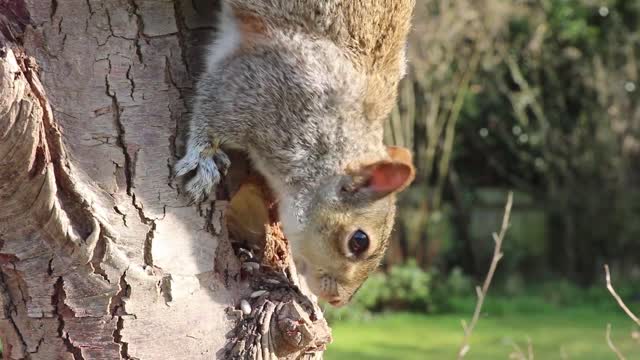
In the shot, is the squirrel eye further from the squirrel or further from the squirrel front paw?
the squirrel front paw

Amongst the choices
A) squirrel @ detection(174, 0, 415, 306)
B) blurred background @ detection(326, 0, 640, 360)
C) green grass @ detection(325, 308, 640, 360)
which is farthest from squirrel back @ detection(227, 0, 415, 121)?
blurred background @ detection(326, 0, 640, 360)

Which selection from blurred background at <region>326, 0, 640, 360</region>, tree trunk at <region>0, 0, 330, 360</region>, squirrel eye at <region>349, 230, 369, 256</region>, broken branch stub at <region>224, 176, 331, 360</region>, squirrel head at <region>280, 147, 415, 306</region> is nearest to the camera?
tree trunk at <region>0, 0, 330, 360</region>

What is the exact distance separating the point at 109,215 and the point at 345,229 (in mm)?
807

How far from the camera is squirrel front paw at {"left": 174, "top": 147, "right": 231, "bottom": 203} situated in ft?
5.97

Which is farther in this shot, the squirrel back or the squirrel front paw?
the squirrel back

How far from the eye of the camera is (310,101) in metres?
2.17

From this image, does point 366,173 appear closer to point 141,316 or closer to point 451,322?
point 141,316

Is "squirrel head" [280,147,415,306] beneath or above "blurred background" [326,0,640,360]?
above

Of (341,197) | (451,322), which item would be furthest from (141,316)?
(451,322)

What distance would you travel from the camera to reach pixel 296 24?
217cm

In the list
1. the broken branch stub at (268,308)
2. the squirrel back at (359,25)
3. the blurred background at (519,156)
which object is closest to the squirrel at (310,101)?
the squirrel back at (359,25)

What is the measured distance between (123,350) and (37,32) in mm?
555

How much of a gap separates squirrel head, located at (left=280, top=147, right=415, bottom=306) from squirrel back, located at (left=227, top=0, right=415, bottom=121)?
0.16 m

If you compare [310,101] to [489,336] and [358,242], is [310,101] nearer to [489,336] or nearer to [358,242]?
[358,242]
